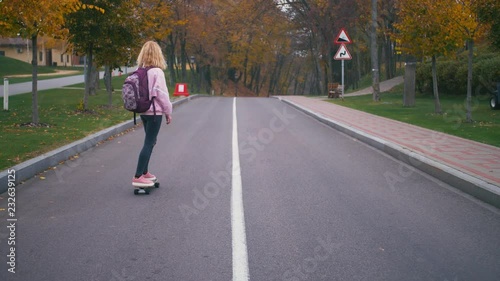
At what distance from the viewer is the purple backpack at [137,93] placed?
7.53 m

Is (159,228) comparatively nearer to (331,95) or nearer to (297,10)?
(331,95)

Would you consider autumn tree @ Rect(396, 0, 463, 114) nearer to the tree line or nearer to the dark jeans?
the tree line

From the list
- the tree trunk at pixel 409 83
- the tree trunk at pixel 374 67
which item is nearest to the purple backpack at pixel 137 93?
the tree trunk at pixel 409 83

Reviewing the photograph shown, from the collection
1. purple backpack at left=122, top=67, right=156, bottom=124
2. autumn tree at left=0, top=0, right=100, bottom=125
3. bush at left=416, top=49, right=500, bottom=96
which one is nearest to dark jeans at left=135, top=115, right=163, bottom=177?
purple backpack at left=122, top=67, right=156, bottom=124

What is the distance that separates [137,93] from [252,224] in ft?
8.23

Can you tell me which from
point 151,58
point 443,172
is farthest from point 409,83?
point 151,58

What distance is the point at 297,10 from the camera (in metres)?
45.0

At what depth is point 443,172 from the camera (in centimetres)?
879

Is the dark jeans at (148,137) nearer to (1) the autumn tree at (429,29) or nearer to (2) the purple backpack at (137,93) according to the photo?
(2) the purple backpack at (137,93)

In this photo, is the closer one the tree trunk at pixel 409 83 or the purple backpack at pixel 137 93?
the purple backpack at pixel 137 93

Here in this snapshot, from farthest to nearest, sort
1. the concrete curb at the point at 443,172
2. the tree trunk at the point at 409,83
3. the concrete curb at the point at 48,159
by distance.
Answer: the tree trunk at the point at 409,83, the concrete curb at the point at 48,159, the concrete curb at the point at 443,172

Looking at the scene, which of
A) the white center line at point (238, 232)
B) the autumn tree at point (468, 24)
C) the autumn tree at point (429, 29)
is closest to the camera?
the white center line at point (238, 232)

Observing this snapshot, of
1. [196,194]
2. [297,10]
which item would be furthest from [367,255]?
[297,10]

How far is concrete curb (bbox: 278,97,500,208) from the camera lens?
24.2ft
